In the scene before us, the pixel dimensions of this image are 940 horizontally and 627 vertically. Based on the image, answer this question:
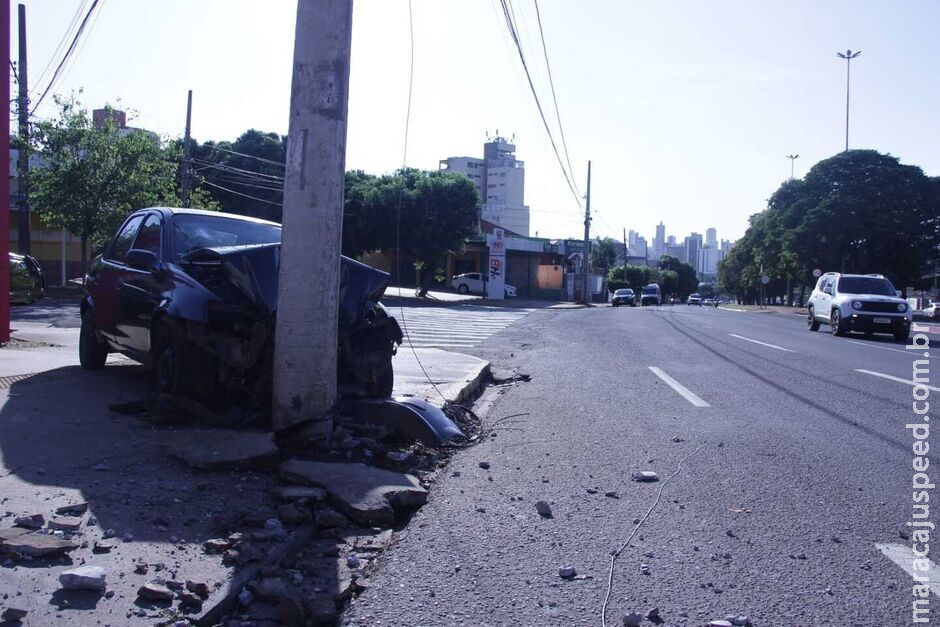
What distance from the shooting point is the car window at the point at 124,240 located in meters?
7.61

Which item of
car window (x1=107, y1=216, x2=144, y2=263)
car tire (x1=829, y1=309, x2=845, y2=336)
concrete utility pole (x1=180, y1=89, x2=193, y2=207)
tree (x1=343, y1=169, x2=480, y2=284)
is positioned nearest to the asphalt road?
car window (x1=107, y1=216, x2=144, y2=263)

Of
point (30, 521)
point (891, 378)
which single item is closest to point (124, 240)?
point (30, 521)

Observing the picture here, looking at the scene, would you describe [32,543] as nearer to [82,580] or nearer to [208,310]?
[82,580]

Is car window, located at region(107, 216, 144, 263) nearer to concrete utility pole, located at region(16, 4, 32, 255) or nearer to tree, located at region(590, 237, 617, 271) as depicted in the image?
concrete utility pole, located at region(16, 4, 32, 255)

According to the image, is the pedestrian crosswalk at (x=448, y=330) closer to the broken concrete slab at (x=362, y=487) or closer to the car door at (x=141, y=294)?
the car door at (x=141, y=294)

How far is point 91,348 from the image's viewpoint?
785 centimetres

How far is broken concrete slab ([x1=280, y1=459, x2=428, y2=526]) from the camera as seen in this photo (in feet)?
14.2

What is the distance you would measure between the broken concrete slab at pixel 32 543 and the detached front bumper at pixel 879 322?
20485mm

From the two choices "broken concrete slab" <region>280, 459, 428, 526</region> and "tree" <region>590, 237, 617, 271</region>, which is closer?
"broken concrete slab" <region>280, 459, 428, 526</region>

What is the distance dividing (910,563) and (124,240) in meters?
7.32

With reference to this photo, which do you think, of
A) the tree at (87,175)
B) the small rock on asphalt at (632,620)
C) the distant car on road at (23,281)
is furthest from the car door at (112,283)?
the tree at (87,175)

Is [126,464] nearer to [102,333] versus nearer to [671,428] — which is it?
[102,333]

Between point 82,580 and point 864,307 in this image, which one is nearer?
point 82,580

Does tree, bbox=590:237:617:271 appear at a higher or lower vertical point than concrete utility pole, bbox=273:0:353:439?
higher
